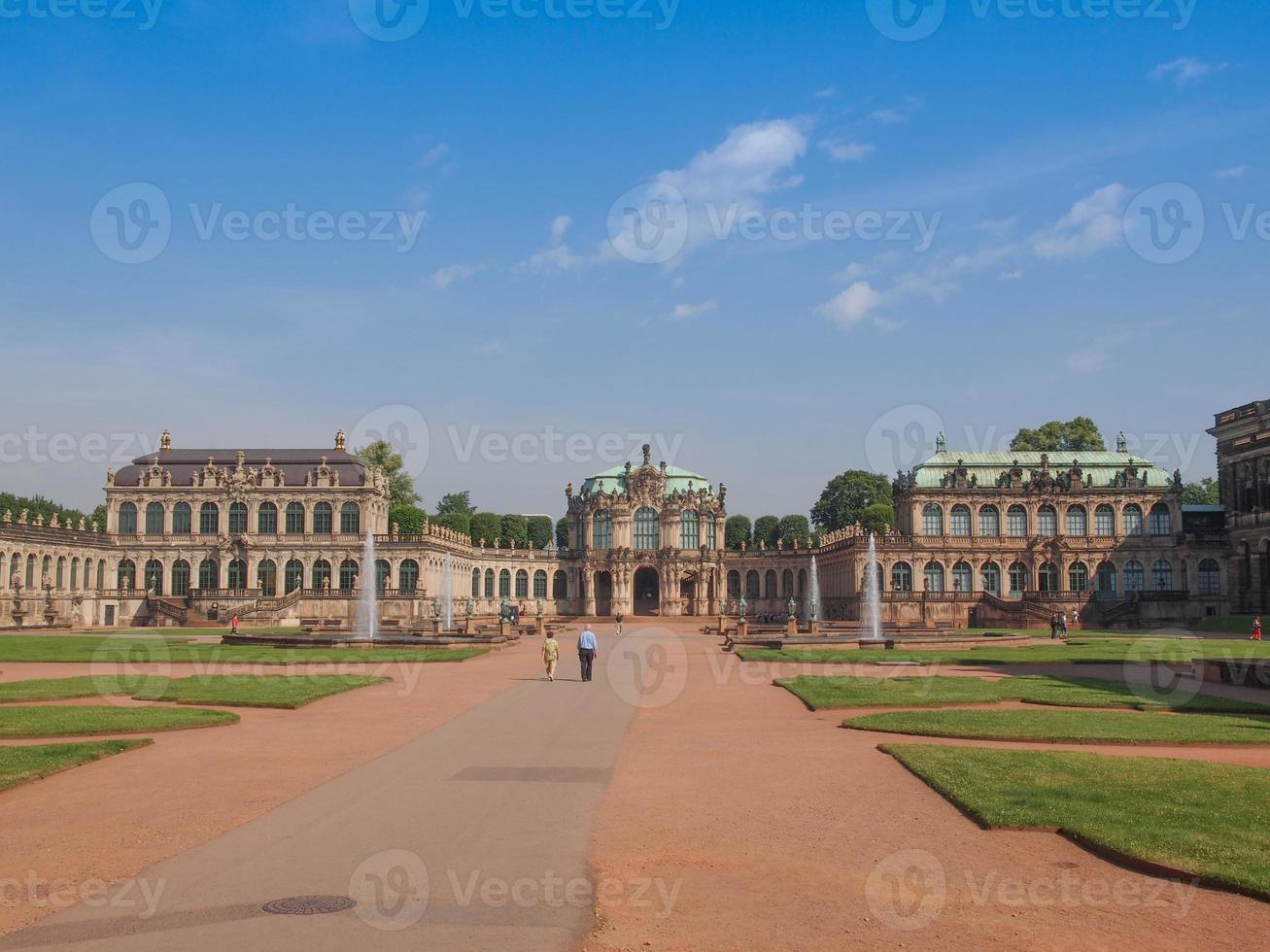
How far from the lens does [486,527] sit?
477 feet

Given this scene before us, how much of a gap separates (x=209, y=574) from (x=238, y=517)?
5.70 metres

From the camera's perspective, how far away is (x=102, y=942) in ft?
34.7

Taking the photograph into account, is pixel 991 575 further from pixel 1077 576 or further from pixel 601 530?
pixel 601 530

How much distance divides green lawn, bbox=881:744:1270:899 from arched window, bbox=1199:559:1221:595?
85032 mm

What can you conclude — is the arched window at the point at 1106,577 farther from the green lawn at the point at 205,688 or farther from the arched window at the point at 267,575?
the green lawn at the point at 205,688

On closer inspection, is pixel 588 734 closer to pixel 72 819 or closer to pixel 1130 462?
pixel 72 819

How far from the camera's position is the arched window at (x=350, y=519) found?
335 ft

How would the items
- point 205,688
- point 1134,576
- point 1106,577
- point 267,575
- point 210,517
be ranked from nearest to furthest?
point 205,688, point 1134,576, point 1106,577, point 267,575, point 210,517

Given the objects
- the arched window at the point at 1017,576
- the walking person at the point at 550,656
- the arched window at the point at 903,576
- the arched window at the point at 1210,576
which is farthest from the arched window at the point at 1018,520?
the walking person at the point at 550,656

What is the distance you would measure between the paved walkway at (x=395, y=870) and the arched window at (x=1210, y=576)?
294 ft

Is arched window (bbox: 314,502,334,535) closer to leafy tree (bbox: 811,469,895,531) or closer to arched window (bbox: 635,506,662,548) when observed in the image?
arched window (bbox: 635,506,662,548)

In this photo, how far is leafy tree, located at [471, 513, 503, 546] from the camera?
14450cm

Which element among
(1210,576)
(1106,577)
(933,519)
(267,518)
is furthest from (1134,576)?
(267,518)

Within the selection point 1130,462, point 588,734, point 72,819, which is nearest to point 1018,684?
point 588,734
